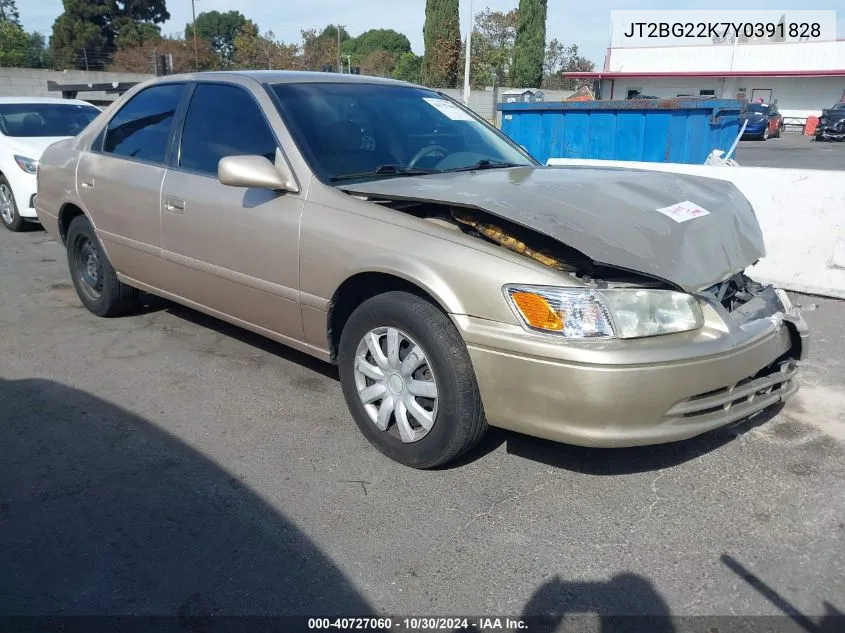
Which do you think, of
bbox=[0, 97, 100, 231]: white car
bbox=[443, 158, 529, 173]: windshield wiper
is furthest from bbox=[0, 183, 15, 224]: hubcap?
bbox=[443, 158, 529, 173]: windshield wiper

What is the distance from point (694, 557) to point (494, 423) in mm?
879

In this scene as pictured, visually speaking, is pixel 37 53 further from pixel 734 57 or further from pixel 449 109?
pixel 449 109

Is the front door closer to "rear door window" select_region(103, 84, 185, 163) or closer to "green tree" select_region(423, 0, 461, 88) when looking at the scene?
"rear door window" select_region(103, 84, 185, 163)

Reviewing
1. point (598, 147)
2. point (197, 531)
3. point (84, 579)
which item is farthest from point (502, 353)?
point (598, 147)

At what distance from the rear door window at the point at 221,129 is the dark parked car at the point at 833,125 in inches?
1270

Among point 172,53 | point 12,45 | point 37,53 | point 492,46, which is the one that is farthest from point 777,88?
point 37,53

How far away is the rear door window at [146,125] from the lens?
178 inches

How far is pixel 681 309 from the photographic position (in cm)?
287

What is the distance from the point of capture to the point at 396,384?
3.21 metres

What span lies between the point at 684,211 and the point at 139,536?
2635 mm

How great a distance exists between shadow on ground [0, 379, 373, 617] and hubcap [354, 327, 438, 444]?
66 centimetres

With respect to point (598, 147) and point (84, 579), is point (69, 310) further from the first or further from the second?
point (598, 147)

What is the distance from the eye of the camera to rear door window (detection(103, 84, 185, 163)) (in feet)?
14.9

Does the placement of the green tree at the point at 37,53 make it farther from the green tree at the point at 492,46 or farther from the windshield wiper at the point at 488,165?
the windshield wiper at the point at 488,165
